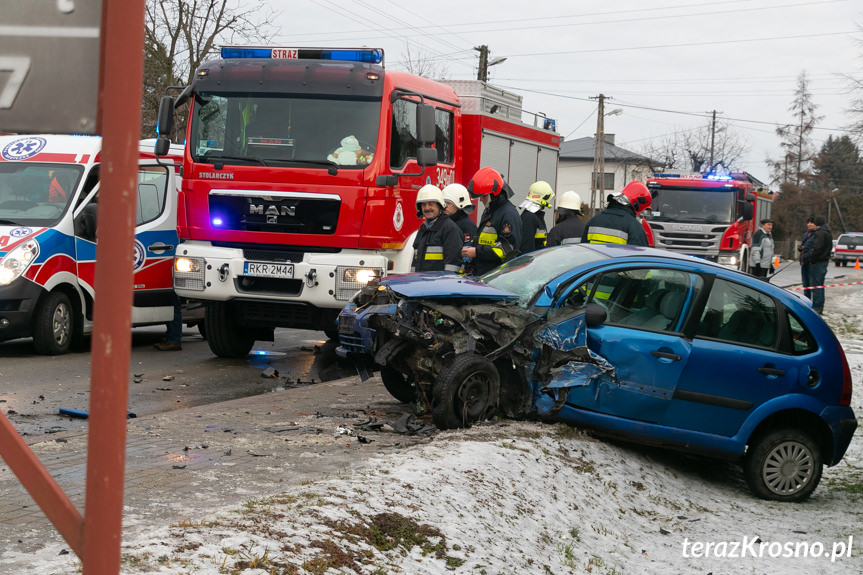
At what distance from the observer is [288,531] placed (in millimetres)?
4113

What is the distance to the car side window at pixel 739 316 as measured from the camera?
23.2ft

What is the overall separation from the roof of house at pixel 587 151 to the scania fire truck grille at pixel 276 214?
223 ft

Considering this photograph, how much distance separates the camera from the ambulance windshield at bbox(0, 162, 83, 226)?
35.3 feet

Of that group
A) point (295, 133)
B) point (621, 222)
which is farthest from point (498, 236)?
point (295, 133)

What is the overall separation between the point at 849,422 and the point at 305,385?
513cm

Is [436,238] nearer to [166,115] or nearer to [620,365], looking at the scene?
[620,365]

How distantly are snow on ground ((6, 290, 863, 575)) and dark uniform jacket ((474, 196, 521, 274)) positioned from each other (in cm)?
234

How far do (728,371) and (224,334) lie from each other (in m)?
6.03

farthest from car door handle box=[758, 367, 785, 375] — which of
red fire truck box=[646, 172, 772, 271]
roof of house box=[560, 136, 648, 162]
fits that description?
roof of house box=[560, 136, 648, 162]

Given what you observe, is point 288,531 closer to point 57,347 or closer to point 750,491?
point 750,491

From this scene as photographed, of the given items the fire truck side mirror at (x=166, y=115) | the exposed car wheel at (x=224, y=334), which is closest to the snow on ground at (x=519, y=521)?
the exposed car wheel at (x=224, y=334)

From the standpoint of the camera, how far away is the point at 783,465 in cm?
712

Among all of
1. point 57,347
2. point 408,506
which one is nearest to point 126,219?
point 408,506

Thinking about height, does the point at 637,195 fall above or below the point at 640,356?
above
